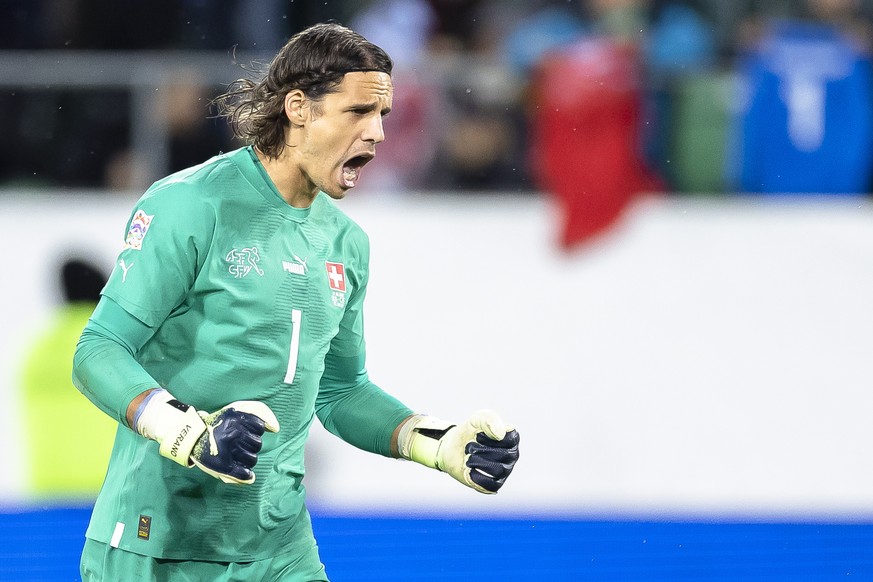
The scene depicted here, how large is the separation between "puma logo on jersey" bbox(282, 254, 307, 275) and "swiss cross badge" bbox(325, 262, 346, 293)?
0.29 feet

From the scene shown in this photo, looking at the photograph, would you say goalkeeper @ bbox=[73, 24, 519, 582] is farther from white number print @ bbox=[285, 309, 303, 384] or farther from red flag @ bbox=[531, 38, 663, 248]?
red flag @ bbox=[531, 38, 663, 248]

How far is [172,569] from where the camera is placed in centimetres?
326

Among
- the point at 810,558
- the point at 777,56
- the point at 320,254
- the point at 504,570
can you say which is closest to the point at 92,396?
the point at 320,254

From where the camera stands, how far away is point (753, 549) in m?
7.36

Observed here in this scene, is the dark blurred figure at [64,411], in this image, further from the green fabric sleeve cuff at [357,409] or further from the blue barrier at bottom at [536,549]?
the green fabric sleeve cuff at [357,409]

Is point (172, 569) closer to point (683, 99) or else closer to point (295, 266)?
point (295, 266)

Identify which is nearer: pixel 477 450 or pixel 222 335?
pixel 222 335

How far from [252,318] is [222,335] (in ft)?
0.27

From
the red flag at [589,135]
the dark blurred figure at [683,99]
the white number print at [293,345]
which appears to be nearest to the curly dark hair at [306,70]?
the white number print at [293,345]

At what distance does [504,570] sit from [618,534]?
105 centimetres

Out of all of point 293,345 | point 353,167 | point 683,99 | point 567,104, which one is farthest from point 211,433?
point 683,99

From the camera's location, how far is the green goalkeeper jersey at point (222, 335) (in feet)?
10.2

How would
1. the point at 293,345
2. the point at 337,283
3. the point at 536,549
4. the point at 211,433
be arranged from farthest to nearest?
the point at 536,549
the point at 337,283
the point at 293,345
the point at 211,433

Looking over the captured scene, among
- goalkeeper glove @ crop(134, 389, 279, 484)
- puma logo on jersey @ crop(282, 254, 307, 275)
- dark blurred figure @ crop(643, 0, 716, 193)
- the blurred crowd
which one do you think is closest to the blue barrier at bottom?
the blurred crowd
